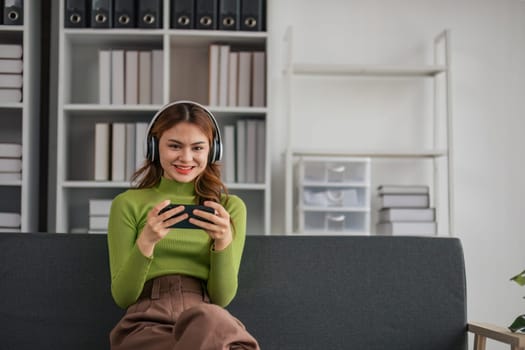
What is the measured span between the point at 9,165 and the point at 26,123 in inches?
8.0

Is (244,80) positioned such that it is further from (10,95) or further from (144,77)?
(10,95)

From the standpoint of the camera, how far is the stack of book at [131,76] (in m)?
3.42

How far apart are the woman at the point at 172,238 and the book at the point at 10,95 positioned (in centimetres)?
161

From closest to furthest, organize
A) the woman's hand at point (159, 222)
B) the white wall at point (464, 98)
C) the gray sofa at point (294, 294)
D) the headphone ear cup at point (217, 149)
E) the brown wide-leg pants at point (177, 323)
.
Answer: the brown wide-leg pants at point (177, 323) → the woman's hand at point (159, 222) → the headphone ear cup at point (217, 149) → the gray sofa at point (294, 294) → the white wall at point (464, 98)

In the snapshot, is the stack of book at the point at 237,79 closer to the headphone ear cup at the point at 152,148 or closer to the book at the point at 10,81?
the book at the point at 10,81

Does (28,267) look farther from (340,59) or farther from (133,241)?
(340,59)

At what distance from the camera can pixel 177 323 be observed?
5.46ft

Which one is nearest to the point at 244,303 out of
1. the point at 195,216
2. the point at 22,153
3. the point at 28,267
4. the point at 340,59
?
the point at 195,216

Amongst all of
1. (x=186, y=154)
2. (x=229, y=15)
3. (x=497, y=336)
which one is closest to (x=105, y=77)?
(x=229, y=15)

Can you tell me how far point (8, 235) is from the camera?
6.91 feet

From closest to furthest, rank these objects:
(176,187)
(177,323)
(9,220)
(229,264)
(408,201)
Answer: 1. (177,323)
2. (229,264)
3. (176,187)
4. (9,220)
5. (408,201)

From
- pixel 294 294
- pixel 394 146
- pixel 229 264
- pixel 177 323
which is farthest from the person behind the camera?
pixel 394 146

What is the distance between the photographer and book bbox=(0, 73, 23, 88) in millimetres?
3328

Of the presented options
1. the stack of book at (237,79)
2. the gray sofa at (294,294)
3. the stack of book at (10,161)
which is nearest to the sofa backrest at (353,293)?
the gray sofa at (294,294)
